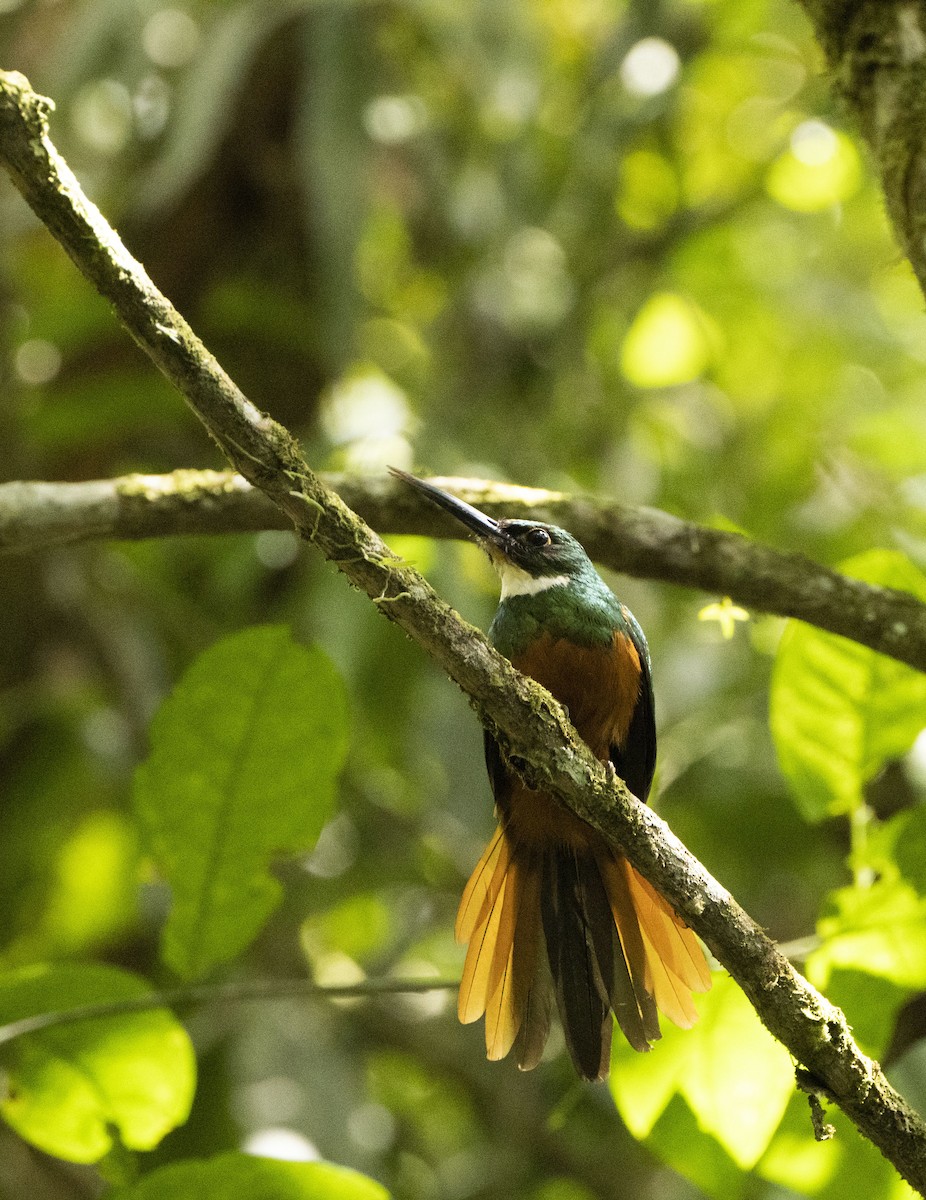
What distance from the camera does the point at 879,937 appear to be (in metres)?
1.61

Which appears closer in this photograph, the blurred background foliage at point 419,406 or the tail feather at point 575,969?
the tail feather at point 575,969

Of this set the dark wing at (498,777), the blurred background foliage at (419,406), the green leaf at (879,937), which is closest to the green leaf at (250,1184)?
the green leaf at (879,937)

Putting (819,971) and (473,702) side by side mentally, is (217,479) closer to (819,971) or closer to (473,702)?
(473,702)

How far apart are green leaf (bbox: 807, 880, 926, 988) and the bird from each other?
176mm

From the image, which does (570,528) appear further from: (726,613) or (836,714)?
(836,714)

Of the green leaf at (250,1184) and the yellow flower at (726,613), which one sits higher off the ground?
the yellow flower at (726,613)

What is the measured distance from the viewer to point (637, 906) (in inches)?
76.2

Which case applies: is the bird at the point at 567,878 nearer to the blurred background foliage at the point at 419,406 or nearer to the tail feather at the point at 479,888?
the tail feather at the point at 479,888

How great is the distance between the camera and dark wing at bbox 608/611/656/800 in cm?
229

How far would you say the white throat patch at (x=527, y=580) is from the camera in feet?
7.32

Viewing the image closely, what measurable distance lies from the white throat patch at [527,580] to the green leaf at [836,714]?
0.52 metres

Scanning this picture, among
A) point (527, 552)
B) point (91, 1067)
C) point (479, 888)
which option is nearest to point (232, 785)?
point (91, 1067)

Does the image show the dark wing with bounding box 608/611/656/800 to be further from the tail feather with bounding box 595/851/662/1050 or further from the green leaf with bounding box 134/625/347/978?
the green leaf with bounding box 134/625/347/978

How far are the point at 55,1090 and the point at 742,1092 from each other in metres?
0.86
